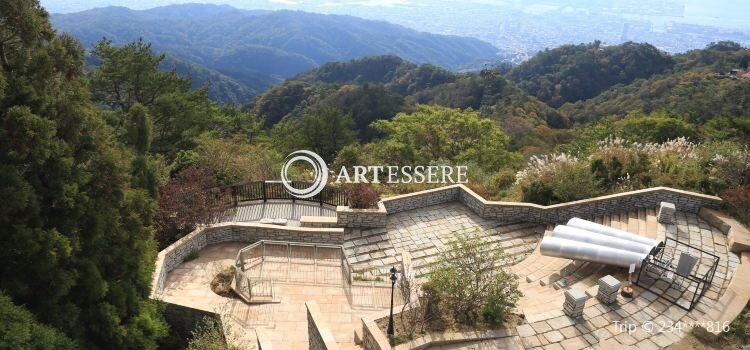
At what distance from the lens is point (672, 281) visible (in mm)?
7895

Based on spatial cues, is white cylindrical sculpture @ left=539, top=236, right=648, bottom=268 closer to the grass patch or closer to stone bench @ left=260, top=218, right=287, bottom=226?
stone bench @ left=260, top=218, right=287, bottom=226

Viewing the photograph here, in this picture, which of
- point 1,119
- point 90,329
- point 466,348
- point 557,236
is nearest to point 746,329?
point 557,236

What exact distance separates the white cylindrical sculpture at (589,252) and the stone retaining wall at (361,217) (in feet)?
13.6

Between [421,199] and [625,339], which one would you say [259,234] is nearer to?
[421,199]

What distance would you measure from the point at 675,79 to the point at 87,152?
250ft

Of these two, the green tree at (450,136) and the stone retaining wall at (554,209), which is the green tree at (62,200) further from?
the green tree at (450,136)

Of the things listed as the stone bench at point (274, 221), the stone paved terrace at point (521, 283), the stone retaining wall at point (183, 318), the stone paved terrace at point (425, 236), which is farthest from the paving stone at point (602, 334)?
the stone bench at point (274, 221)

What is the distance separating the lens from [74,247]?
232 inches

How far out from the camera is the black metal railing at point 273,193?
13.3 m

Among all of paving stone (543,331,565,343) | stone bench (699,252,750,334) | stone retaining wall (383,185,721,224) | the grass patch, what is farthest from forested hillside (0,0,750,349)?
paving stone (543,331,565,343)

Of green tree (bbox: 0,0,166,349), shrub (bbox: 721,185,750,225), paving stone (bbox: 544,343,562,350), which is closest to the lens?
green tree (bbox: 0,0,166,349)

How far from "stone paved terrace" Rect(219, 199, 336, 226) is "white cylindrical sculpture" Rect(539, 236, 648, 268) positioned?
6465mm

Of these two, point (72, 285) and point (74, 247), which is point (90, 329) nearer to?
point (72, 285)

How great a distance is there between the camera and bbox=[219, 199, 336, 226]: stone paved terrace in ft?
41.2
